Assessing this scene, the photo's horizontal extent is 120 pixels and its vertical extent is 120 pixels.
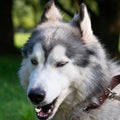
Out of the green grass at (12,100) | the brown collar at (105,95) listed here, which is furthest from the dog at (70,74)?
the green grass at (12,100)

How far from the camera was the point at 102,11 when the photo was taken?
17391 mm

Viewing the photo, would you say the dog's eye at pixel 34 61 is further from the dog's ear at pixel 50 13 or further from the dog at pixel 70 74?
the dog's ear at pixel 50 13

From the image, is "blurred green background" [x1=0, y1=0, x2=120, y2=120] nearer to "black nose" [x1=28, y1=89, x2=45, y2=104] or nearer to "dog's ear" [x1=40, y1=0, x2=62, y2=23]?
"dog's ear" [x1=40, y1=0, x2=62, y2=23]

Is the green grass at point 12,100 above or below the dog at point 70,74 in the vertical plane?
below

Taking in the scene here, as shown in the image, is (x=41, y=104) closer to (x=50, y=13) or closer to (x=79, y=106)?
(x=79, y=106)

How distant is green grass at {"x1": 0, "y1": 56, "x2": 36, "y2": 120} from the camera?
8124mm

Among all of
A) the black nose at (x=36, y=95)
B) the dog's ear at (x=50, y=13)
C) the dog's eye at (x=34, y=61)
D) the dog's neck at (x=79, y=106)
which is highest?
the dog's ear at (x=50, y=13)

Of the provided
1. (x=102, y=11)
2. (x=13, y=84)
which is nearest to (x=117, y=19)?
(x=102, y=11)

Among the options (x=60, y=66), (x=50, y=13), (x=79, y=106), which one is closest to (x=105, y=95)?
(x=79, y=106)

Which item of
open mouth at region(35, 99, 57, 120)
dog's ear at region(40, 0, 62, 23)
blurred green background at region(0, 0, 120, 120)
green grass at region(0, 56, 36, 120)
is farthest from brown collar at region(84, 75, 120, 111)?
green grass at region(0, 56, 36, 120)

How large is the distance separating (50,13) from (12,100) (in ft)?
15.7

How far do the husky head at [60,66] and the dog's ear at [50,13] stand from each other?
12.2 inches

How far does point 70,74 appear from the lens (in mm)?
5020

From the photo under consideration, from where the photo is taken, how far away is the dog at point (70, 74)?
16.2 ft
